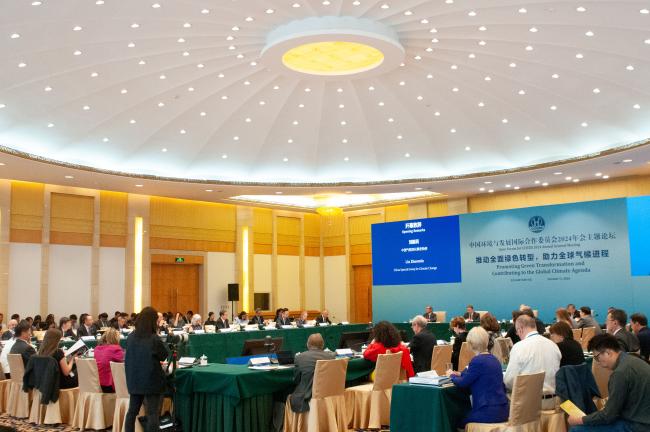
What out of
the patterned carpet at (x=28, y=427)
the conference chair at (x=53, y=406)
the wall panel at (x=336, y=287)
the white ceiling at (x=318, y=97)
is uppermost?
the white ceiling at (x=318, y=97)

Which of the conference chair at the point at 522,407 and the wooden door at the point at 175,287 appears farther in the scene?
the wooden door at the point at 175,287

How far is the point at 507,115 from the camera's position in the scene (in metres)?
13.5

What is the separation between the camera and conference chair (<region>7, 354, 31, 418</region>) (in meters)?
8.52

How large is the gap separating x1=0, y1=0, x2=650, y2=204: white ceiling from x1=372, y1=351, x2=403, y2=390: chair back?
465 cm

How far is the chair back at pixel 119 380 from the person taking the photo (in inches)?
280

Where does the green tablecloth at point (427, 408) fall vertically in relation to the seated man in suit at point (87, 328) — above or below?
below

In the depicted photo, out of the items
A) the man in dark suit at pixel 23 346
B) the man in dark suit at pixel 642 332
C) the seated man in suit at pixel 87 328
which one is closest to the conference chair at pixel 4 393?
the man in dark suit at pixel 23 346

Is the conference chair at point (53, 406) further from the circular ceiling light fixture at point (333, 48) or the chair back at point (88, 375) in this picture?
the circular ceiling light fixture at point (333, 48)

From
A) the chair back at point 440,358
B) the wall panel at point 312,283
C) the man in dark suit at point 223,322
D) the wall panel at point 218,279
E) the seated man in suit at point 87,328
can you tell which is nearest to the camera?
the chair back at point 440,358

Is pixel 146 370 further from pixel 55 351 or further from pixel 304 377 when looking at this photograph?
pixel 55 351

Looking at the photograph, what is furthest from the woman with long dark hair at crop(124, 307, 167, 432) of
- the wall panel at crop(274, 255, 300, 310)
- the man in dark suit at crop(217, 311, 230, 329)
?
the wall panel at crop(274, 255, 300, 310)

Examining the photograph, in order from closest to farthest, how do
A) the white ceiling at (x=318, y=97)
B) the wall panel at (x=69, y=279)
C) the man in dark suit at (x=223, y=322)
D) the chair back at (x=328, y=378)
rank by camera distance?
the chair back at (x=328, y=378) → the white ceiling at (x=318, y=97) → the man in dark suit at (x=223, y=322) → the wall panel at (x=69, y=279)

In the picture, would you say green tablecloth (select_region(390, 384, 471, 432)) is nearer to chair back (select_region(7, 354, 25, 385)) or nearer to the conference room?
the conference room

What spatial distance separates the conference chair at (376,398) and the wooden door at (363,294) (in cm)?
1515
